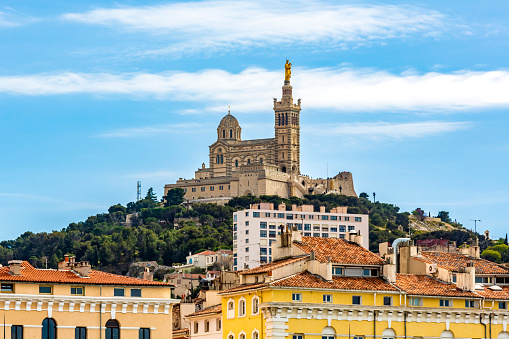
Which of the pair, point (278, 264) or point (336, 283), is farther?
point (278, 264)

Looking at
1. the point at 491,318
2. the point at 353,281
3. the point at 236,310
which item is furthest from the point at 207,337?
the point at 491,318

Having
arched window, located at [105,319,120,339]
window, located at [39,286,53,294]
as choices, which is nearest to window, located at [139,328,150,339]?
arched window, located at [105,319,120,339]

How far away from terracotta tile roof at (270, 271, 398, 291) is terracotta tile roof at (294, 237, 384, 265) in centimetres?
126

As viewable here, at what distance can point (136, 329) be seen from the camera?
73125 millimetres

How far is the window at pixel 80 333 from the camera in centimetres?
7169

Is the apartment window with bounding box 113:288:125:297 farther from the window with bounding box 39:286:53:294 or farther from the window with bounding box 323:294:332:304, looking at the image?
the window with bounding box 323:294:332:304

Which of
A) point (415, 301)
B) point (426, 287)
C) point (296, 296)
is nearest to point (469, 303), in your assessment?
point (426, 287)

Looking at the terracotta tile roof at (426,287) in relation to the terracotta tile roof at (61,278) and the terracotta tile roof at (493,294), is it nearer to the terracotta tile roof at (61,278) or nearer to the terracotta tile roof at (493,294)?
the terracotta tile roof at (493,294)

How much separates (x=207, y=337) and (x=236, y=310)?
26.7ft

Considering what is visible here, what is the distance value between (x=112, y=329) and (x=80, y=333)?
6.17 ft

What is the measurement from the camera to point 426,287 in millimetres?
79750

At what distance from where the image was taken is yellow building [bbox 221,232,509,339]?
74.2 meters

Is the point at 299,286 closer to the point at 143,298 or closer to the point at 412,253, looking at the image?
the point at 143,298

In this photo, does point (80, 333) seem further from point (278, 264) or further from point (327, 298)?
point (327, 298)
